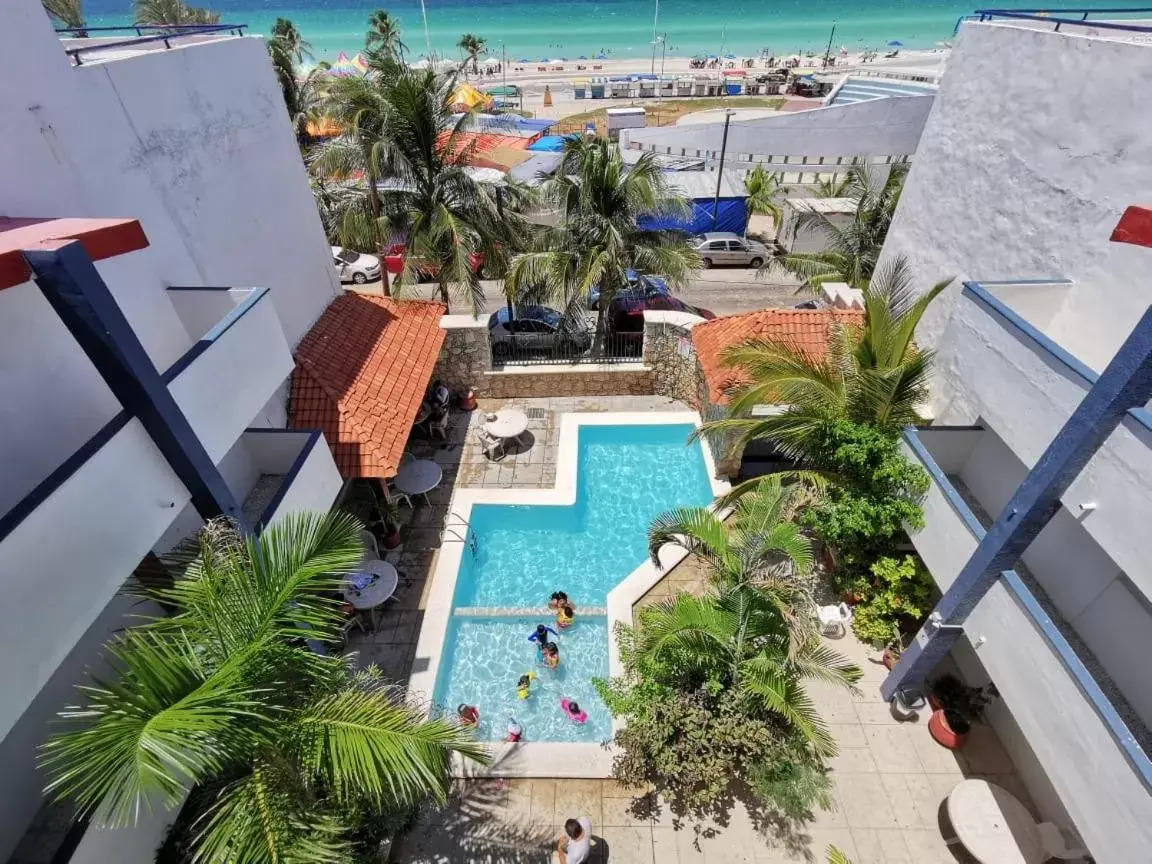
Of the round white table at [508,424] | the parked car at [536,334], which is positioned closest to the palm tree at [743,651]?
the round white table at [508,424]

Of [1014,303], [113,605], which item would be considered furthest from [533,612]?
[1014,303]

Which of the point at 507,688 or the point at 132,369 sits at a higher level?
the point at 132,369

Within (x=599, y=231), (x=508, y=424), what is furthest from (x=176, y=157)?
(x=599, y=231)

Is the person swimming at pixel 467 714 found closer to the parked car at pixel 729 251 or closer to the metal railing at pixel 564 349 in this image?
the metal railing at pixel 564 349

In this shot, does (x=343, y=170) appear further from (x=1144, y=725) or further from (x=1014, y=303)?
(x=1144, y=725)

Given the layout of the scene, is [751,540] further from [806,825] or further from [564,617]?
[564,617]
